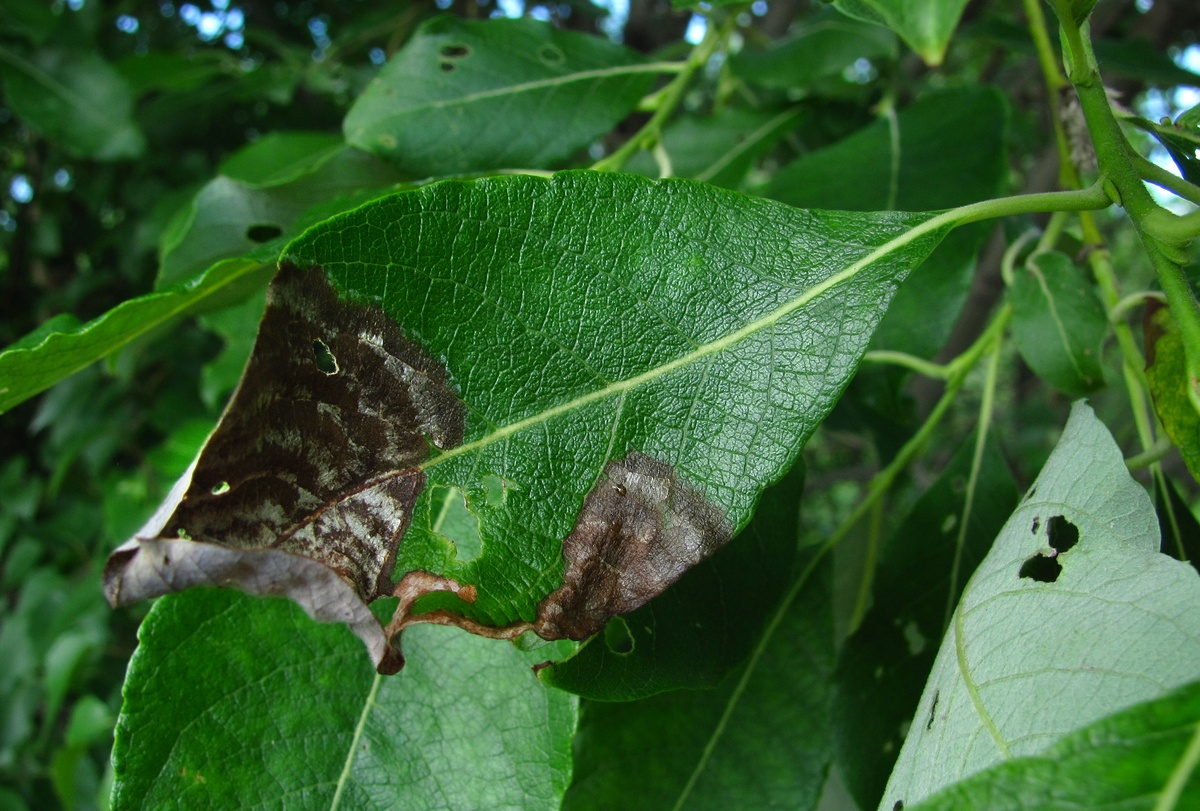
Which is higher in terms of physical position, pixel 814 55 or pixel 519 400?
pixel 814 55

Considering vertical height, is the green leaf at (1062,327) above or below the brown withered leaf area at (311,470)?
above

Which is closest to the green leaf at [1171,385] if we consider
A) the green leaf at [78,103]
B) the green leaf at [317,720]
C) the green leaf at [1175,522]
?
the green leaf at [1175,522]

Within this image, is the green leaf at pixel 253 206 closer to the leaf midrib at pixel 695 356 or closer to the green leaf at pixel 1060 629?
the leaf midrib at pixel 695 356

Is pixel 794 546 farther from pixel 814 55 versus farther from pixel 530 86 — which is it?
pixel 814 55

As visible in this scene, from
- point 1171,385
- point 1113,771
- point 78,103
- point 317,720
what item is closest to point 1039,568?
point 1171,385

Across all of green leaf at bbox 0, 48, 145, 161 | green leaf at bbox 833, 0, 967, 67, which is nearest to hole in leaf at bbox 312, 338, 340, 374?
green leaf at bbox 833, 0, 967, 67

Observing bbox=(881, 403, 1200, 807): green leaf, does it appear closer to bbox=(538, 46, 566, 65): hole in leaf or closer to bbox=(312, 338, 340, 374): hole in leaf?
bbox=(312, 338, 340, 374): hole in leaf

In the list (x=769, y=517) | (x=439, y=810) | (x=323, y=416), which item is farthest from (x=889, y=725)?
(x=323, y=416)
